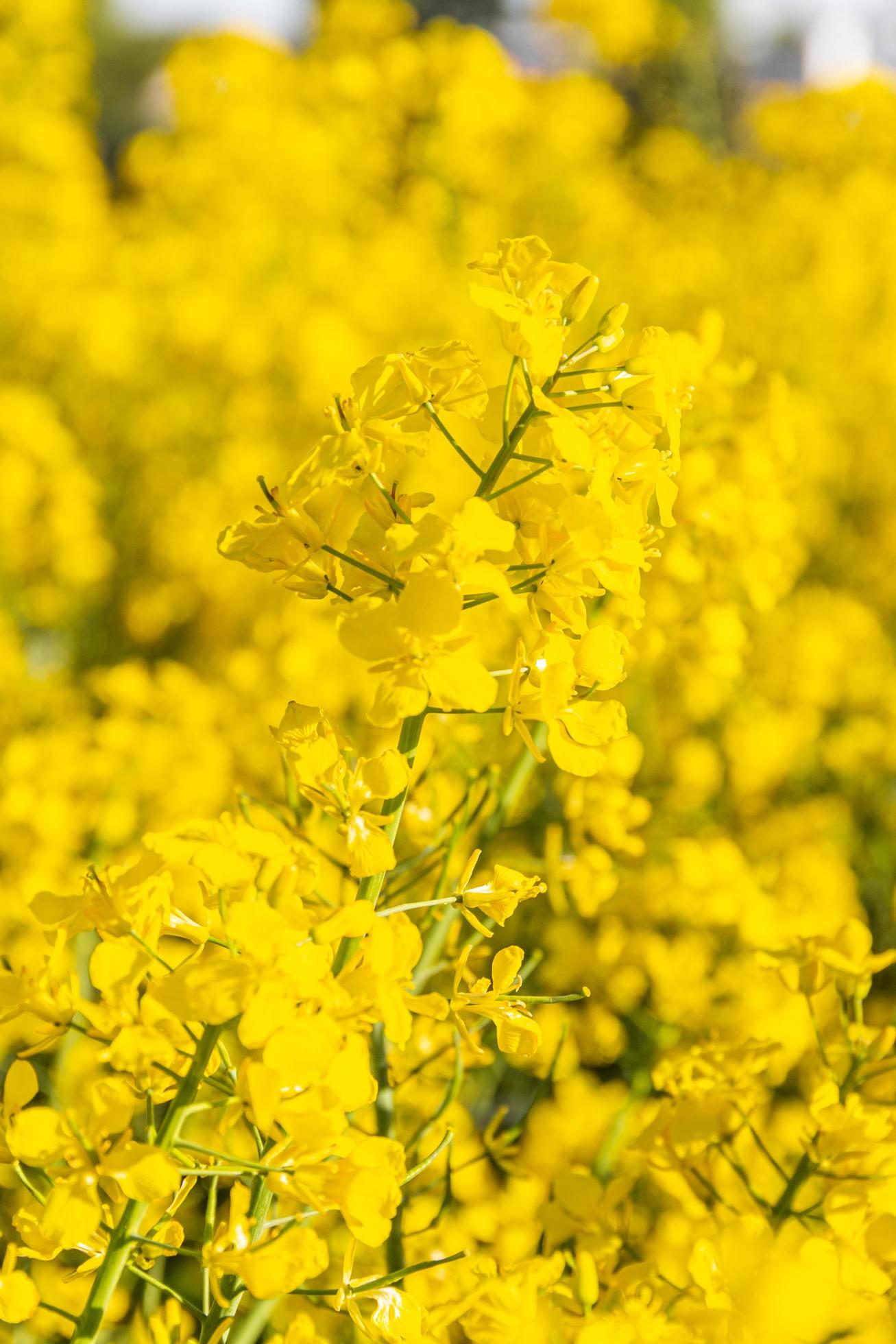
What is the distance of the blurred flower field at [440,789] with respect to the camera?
69 centimetres

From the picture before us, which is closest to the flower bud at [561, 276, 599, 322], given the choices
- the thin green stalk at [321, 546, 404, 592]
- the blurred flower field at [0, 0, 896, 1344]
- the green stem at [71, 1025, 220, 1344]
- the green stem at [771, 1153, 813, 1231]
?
the blurred flower field at [0, 0, 896, 1344]

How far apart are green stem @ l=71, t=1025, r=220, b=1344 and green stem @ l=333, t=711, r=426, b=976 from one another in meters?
0.08

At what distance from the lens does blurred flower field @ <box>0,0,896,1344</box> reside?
695 millimetres

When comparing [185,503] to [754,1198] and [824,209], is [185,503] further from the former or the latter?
[824,209]

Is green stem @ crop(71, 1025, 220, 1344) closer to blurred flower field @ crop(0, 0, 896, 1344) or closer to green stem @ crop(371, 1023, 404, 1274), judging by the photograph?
blurred flower field @ crop(0, 0, 896, 1344)

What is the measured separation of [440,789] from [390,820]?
583 millimetres

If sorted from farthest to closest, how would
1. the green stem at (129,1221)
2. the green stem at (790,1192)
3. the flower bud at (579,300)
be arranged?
1. the green stem at (790,1192)
2. the flower bud at (579,300)
3. the green stem at (129,1221)

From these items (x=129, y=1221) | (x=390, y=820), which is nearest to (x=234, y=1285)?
(x=129, y=1221)

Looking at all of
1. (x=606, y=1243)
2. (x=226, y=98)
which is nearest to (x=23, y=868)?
(x=606, y=1243)

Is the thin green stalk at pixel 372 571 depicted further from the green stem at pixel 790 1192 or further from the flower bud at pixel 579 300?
the green stem at pixel 790 1192

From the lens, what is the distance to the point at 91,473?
3.48 metres

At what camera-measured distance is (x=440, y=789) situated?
131 cm

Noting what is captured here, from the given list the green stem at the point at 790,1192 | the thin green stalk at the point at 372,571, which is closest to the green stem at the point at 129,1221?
the thin green stalk at the point at 372,571

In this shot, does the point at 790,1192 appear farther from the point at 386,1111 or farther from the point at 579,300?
the point at 579,300
